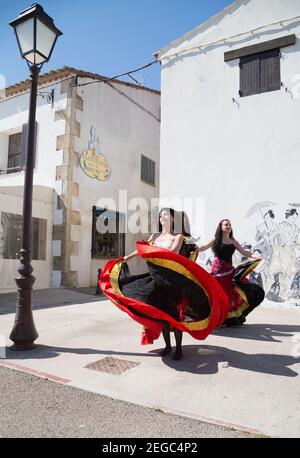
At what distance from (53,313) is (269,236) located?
5.23 metres

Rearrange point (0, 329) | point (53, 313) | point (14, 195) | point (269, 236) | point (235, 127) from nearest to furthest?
point (0, 329) < point (53, 313) < point (269, 236) < point (235, 127) < point (14, 195)

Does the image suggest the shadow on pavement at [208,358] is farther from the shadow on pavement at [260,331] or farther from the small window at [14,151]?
the small window at [14,151]

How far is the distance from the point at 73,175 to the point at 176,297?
9.33 metres

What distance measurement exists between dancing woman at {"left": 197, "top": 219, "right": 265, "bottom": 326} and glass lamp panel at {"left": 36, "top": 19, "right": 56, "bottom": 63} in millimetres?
3717

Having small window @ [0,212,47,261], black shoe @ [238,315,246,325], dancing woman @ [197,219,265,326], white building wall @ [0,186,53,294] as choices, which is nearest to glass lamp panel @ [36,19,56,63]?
dancing woman @ [197,219,265,326]

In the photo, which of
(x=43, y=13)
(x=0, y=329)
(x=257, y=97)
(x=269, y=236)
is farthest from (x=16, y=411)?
(x=257, y=97)

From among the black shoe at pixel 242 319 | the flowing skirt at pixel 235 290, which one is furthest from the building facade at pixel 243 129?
the flowing skirt at pixel 235 290

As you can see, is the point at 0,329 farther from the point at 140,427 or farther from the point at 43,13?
the point at 43,13

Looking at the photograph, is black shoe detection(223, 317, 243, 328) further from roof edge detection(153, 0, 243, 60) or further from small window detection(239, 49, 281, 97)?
roof edge detection(153, 0, 243, 60)

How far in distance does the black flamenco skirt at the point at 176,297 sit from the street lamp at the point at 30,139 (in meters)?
1.44

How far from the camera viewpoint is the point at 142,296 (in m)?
4.28

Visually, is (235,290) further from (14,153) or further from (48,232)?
(14,153)

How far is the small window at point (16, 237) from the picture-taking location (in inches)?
439

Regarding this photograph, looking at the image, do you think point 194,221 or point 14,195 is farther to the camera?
point 14,195
